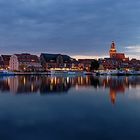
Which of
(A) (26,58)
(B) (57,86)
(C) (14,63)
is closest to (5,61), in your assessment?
(C) (14,63)

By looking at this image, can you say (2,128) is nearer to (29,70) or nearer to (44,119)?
(44,119)

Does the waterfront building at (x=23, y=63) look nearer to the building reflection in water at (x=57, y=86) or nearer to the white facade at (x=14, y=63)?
the white facade at (x=14, y=63)

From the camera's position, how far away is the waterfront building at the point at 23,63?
356ft

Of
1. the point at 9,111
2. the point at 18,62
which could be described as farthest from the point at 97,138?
the point at 18,62

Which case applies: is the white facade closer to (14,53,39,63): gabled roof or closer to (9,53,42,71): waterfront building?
(9,53,42,71): waterfront building

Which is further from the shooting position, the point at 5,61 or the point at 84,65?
the point at 84,65

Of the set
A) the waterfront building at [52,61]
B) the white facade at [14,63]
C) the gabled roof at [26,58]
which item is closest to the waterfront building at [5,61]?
the white facade at [14,63]

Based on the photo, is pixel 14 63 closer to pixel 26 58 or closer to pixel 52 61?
pixel 26 58

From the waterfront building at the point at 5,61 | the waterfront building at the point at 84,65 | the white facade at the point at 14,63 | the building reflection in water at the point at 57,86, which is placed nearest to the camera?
the building reflection in water at the point at 57,86

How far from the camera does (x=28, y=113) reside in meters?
12.9

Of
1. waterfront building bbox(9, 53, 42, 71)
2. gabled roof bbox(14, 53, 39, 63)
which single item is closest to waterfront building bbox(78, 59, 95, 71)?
gabled roof bbox(14, 53, 39, 63)

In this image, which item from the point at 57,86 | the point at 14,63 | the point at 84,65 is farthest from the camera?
the point at 84,65

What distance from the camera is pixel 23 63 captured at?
110 metres

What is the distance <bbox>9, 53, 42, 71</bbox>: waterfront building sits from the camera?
356 feet
